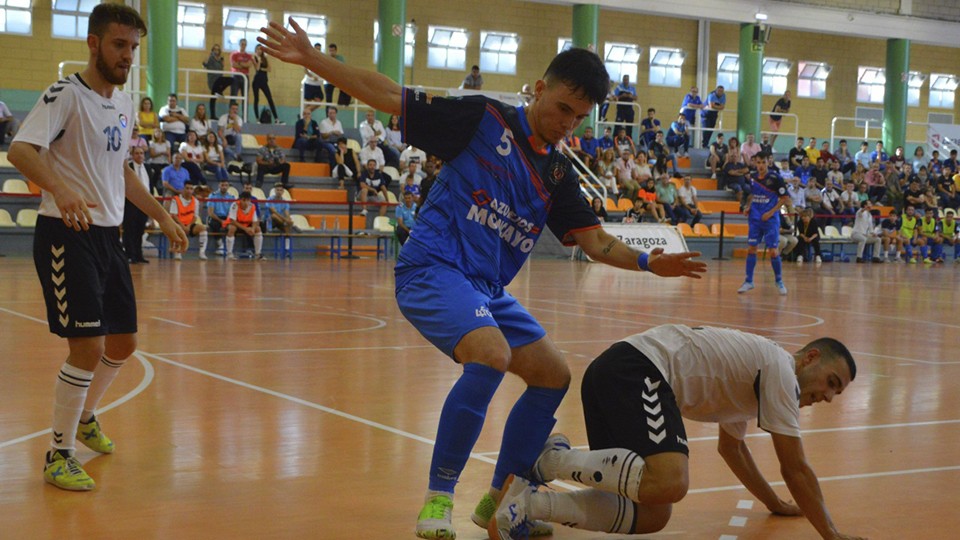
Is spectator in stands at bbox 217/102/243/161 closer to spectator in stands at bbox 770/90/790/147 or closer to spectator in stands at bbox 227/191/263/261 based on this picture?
spectator in stands at bbox 227/191/263/261

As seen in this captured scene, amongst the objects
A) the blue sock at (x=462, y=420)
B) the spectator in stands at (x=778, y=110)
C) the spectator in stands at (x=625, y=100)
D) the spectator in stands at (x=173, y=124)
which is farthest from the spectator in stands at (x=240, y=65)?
the blue sock at (x=462, y=420)

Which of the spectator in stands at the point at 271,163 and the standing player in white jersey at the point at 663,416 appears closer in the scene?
the standing player in white jersey at the point at 663,416

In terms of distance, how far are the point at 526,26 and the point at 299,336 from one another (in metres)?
28.4

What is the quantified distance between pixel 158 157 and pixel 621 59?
67.2 ft

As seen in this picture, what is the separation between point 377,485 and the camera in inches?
181

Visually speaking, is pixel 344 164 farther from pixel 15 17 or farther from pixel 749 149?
pixel 749 149

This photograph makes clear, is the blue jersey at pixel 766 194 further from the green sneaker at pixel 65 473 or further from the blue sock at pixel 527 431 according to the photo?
the green sneaker at pixel 65 473

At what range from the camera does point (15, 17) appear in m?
28.5

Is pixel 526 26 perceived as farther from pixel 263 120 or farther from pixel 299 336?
pixel 299 336

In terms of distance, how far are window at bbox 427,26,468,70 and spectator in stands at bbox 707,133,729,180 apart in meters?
8.47

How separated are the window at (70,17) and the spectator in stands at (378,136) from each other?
836 centimetres

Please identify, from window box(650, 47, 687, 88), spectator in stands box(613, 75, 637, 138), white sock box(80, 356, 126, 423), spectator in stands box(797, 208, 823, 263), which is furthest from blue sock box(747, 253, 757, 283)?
window box(650, 47, 687, 88)

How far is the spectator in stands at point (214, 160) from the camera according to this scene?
74.3ft

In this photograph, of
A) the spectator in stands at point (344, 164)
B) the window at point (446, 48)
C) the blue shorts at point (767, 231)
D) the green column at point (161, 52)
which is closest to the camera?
the blue shorts at point (767, 231)
